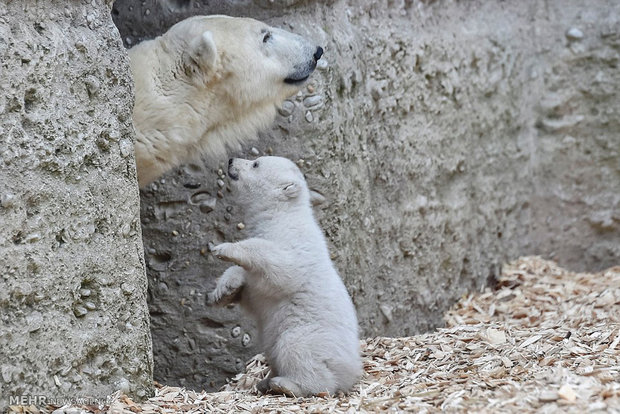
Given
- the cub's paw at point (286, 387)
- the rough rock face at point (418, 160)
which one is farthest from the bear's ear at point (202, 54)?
the cub's paw at point (286, 387)

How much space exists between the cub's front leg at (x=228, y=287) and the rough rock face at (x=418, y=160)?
0.65 m

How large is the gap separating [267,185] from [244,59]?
669mm

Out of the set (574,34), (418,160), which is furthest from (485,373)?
(574,34)

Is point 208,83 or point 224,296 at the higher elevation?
point 208,83

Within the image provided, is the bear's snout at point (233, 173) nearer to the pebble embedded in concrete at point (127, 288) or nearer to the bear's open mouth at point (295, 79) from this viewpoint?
the bear's open mouth at point (295, 79)

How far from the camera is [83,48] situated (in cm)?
323

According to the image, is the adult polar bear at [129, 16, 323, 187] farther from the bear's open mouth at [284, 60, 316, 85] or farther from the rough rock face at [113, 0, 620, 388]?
the rough rock face at [113, 0, 620, 388]

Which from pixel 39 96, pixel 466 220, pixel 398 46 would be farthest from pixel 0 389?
pixel 466 220

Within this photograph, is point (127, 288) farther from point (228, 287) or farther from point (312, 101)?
point (312, 101)

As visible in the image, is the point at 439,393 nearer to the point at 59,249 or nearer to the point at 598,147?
the point at 59,249

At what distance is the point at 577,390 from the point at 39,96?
2115 millimetres

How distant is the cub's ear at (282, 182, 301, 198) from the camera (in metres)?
3.69

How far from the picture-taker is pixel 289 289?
11.5ft

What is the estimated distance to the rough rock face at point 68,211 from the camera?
9.62 ft
